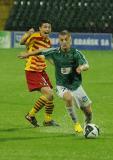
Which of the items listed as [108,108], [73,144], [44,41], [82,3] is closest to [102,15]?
[82,3]

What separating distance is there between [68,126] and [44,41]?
5.59 ft

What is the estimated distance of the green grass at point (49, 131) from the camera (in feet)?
33.9

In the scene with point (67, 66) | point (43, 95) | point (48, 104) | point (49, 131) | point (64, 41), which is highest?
point (64, 41)

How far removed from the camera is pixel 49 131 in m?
12.8

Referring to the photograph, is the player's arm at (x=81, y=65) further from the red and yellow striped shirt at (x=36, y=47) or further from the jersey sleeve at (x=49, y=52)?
the red and yellow striped shirt at (x=36, y=47)

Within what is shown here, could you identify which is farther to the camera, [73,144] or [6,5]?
[6,5]

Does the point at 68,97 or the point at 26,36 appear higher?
the point at 26,36

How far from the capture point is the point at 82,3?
43.2m

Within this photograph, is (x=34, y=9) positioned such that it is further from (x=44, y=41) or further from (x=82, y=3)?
(x=44, y=41)

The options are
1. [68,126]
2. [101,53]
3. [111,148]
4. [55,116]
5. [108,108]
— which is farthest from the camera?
[101,53]

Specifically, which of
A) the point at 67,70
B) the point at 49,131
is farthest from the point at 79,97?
the point at 49,131

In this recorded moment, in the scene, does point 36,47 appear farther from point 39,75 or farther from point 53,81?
point 53,81

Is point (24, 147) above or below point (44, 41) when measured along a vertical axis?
below

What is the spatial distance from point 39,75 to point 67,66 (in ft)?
5.56
